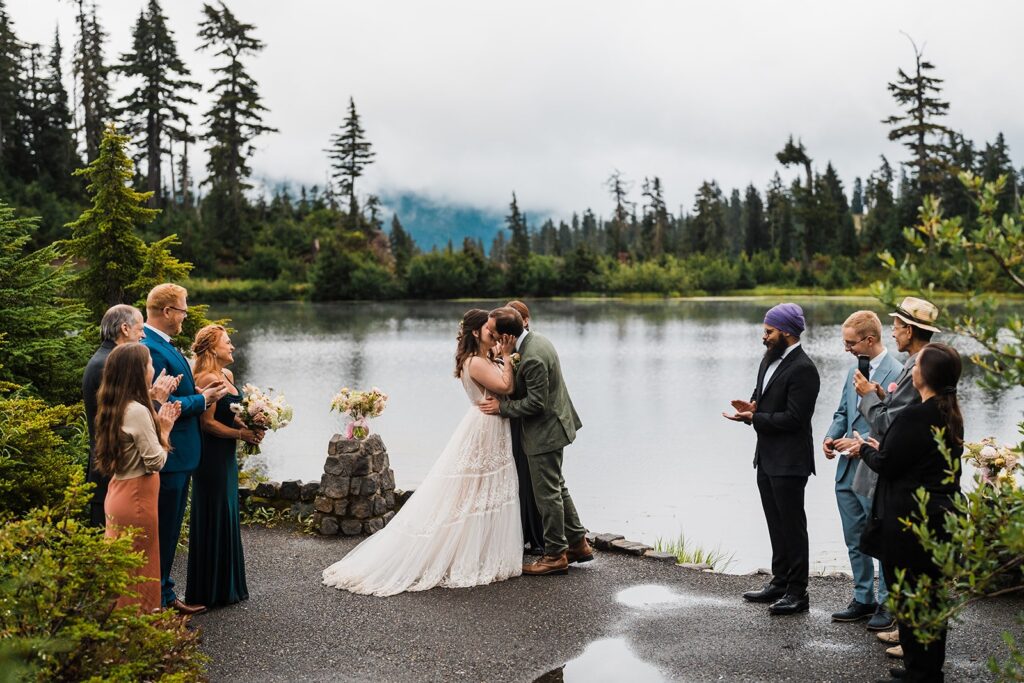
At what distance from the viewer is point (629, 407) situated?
20484 mm

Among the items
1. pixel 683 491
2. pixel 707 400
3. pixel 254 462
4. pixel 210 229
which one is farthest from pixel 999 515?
pixel 210 229

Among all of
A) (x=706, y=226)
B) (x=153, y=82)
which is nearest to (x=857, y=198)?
(x=706, y=226)

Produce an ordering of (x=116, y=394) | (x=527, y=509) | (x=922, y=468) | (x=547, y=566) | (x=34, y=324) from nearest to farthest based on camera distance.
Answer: (x=922, y=468)
(x=116, y=394)
(x=547, y=566)
(x=527, y=509)
(x=34, y=324)

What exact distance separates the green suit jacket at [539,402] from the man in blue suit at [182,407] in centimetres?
241

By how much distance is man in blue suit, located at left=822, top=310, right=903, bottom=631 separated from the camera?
584 centimetres

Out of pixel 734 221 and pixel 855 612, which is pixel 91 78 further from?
pixel 734 221

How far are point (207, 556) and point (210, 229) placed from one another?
60863 millimetres

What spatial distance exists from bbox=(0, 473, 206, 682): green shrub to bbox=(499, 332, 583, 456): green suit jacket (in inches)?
139

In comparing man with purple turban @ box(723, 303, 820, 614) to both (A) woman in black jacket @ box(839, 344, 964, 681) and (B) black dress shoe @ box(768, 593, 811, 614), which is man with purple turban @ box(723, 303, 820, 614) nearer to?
(B) black dress shoe @ box(768, 593, 811, 614)

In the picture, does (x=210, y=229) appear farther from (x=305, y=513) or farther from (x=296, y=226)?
(x=305, y=513)

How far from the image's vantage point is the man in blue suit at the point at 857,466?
19.2ft

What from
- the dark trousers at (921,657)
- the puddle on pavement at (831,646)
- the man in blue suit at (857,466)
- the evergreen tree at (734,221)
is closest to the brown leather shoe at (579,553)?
the man in blue suit at (857,466)

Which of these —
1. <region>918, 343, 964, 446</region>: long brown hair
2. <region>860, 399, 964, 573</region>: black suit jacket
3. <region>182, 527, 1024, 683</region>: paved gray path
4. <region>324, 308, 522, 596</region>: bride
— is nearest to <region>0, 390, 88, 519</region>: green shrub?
<region>182, 527, 1024, 683</region>: paved gray path

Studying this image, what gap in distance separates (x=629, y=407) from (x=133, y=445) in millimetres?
16179
